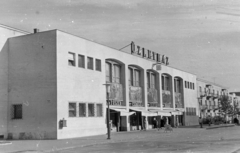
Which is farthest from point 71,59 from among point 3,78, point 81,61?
point 3,78

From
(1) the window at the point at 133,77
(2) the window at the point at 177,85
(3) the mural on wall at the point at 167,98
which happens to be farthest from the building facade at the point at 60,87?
(2) the window at the point at 177,85

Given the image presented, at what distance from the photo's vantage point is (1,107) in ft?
100

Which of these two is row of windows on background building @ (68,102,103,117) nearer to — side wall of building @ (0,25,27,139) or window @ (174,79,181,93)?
side wall of building @ (0,25,27,139)

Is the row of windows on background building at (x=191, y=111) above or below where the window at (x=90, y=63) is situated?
below

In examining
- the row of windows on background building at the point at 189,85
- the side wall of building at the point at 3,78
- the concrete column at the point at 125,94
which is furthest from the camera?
the row of windows on background building at the point at 189,85

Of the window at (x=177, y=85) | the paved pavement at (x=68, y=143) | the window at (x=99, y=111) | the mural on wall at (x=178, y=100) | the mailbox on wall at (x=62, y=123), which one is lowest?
the paved pavement at (x=68, y=143)

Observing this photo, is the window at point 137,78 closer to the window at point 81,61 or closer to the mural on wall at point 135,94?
the mural on wall at point 135,94

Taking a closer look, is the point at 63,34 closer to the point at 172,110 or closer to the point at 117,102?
Result: the point at 117,102

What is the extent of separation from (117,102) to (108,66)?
168 inches

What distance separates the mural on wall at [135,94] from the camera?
4241 cm

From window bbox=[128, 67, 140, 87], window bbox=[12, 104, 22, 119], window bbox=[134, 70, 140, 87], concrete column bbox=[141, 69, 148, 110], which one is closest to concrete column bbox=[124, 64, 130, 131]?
window bbox=[128, 67, 140, 87]

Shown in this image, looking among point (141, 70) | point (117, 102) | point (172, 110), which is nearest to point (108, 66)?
point (117, 102)

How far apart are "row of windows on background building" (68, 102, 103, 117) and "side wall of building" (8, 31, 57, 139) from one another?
2415mm

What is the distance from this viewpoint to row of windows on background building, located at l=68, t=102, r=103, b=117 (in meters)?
30.9
